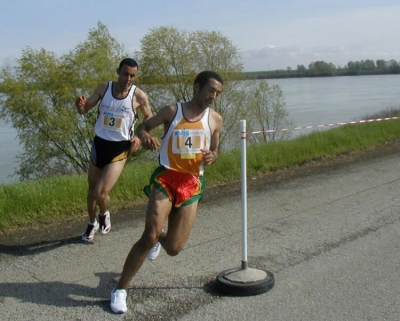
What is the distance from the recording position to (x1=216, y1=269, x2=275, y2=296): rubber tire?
15.5 feet

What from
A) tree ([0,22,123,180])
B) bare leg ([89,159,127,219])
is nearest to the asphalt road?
bare leg ([89,159,127,219])

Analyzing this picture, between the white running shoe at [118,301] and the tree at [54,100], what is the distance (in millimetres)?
17158

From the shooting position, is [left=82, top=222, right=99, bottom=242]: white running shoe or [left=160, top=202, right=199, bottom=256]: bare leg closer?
[left=160, top=202, right=199, bottom=256]: bare leg

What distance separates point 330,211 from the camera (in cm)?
766

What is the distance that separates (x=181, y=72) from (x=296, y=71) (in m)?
33.8

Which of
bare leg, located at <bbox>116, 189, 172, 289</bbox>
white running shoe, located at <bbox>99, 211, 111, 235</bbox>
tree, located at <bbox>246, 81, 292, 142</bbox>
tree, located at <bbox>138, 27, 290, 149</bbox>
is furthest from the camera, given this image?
tree, located at <bbox>246, 81, 292, 142</bbox>

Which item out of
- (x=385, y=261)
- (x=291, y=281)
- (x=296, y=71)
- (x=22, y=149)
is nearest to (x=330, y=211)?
(x=385, y=261)

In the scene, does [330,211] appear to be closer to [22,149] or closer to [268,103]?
[22,149]

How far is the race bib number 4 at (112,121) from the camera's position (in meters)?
6.15

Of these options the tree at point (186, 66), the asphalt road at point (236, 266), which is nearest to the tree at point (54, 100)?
the tree at point (186, 66)

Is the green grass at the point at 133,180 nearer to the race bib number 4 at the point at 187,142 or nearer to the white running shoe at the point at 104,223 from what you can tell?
the white running shoe at the point at 104,223

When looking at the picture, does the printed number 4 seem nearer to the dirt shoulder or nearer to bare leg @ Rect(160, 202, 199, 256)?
bare leg @ Rect(160, 202, 199, 256)

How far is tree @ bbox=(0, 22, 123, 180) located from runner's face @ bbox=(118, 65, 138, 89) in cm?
1541

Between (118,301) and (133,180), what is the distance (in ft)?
13.7
